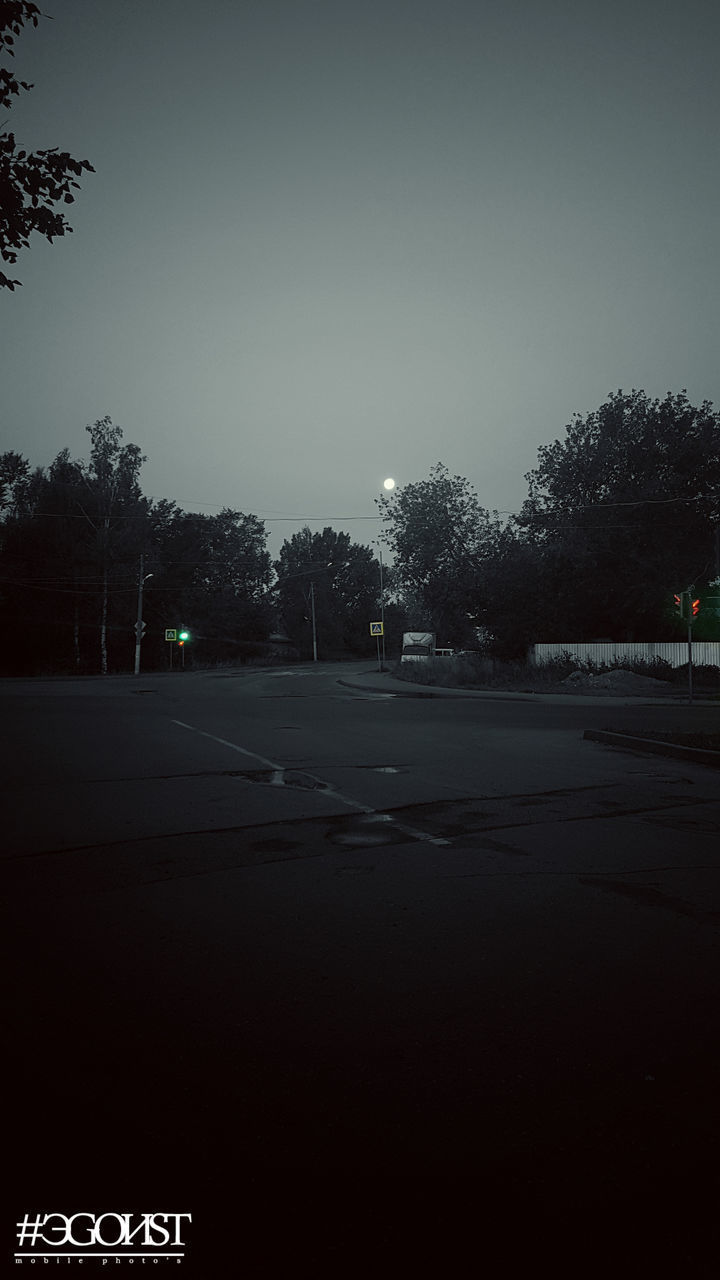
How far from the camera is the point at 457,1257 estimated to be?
6.77ft

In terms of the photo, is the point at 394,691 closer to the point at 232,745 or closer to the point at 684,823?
the point at 232,745

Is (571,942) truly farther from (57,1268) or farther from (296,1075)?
(57,1268)

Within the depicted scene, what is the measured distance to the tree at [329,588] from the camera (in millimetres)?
122750

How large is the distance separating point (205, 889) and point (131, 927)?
2.64 ft

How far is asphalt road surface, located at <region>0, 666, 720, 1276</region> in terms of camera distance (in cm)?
240

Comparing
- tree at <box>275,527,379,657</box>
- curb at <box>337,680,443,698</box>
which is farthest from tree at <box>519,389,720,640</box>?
tree at <box>275,527,379,657</box>

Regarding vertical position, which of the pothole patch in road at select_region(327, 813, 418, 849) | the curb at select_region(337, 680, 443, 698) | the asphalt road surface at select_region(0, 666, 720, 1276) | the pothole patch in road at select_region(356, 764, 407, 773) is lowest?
the curb at select_region(337, 680, 443, 698)

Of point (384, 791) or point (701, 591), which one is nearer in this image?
point (384, 791)

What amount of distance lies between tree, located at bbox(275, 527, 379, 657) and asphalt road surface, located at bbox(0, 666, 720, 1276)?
112 m

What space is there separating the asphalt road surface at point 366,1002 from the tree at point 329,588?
112m

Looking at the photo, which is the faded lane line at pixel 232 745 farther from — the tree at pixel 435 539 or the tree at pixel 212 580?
the tree at pixel 212 580

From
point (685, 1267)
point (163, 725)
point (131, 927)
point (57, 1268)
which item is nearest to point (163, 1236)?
point (57, 1268)

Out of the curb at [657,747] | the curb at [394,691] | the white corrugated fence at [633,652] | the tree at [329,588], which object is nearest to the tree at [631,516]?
the white corrugated fence at [633,652]

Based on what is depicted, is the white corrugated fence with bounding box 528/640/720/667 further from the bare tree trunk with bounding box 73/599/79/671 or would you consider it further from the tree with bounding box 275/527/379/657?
the tree with bounding box 275/527/379/657
